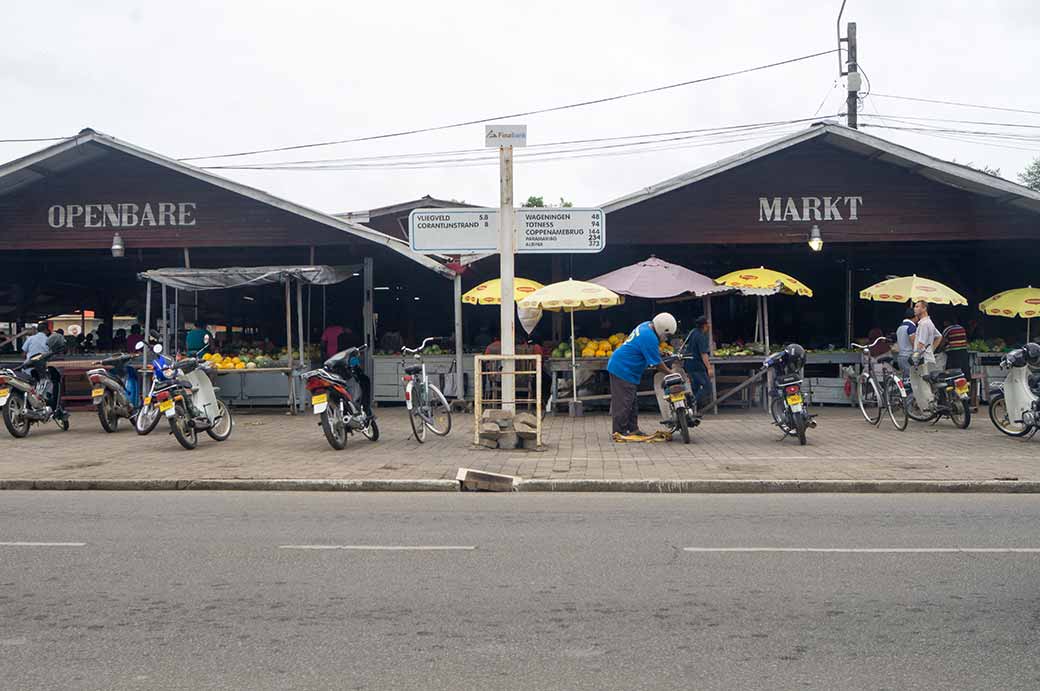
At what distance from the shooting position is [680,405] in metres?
13.1

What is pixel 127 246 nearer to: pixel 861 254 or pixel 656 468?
pixel 656 468

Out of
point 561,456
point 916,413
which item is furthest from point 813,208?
point 561,456

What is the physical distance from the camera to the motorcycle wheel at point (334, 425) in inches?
492

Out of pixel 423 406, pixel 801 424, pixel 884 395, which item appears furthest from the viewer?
pixel 884 395

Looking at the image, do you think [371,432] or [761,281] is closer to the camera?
[371,432]

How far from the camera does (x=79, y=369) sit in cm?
1884

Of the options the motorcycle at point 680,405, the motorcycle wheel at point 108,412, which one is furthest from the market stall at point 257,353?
the motorcycle at point 680,405

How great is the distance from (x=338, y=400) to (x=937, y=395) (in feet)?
30.0

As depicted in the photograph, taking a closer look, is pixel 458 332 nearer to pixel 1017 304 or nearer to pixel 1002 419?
pixel 1002 419

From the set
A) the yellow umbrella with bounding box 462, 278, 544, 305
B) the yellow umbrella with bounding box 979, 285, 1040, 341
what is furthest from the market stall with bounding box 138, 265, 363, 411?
the yellow umbrella with bounding box 979, 285, 1040, 341

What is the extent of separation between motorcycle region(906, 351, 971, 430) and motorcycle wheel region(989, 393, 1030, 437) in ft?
2.14

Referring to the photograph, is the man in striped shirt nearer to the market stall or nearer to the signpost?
the signpost

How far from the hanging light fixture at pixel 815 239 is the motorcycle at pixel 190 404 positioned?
11696mm

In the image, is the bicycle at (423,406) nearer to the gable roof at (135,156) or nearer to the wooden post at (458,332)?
the wooden post at (458,332)
